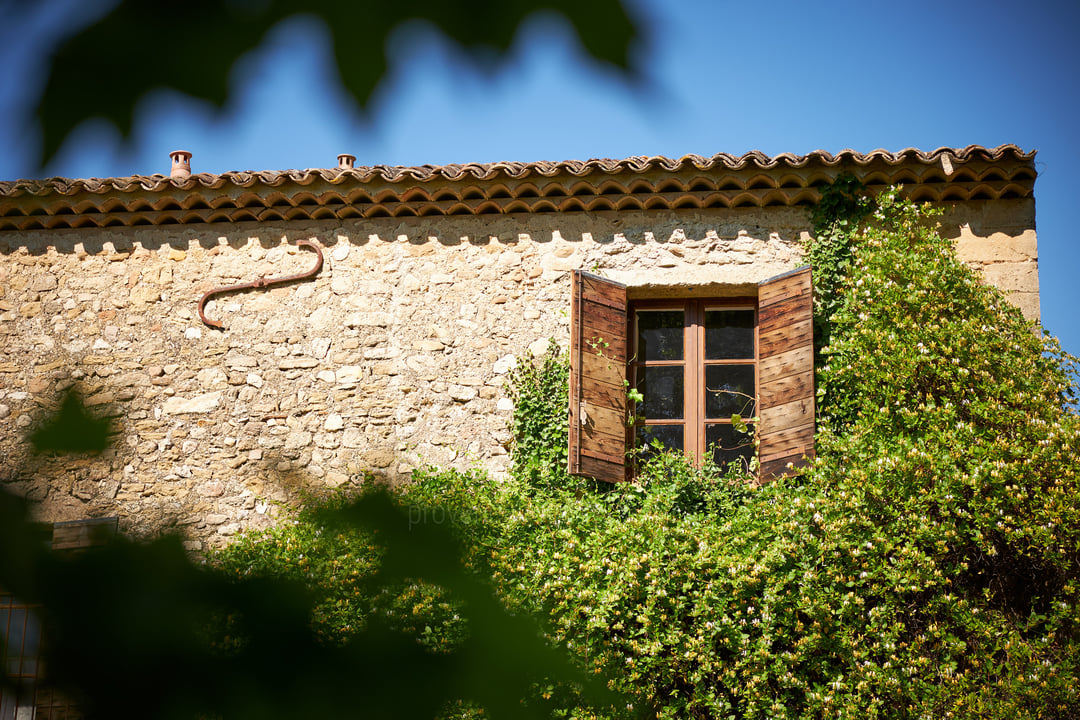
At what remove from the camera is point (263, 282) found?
6746 millimetres

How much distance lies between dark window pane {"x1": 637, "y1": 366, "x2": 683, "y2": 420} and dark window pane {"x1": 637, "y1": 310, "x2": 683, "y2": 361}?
0.11 metres

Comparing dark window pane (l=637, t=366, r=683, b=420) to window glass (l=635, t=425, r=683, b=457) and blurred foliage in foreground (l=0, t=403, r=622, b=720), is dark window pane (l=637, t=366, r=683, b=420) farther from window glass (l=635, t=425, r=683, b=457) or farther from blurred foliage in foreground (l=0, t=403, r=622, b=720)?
blurred foliage in foreground (l=0, t=403, r=622, b=720)

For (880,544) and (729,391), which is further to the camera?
(729,391)

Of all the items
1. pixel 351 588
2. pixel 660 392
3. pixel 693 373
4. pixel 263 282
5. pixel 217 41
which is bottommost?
pixel 351 588

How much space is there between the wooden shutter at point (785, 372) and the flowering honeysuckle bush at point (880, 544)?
0.42 feet

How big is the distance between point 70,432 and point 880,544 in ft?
15.6

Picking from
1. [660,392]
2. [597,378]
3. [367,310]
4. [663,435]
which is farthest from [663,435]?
[367,310]

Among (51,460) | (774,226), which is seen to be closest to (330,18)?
(51,460)

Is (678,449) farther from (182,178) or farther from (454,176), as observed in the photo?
(182,178)

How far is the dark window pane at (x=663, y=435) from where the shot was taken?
6.40 meters

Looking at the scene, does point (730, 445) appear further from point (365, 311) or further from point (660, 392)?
point (365, 311)

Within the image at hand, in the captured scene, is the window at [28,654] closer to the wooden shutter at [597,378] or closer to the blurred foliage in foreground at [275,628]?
the blurred foliage in foreground at [275,628]

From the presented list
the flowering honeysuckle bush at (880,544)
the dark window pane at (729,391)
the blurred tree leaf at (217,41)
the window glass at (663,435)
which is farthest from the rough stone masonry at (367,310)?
the blurred tree leaf at (217,41)

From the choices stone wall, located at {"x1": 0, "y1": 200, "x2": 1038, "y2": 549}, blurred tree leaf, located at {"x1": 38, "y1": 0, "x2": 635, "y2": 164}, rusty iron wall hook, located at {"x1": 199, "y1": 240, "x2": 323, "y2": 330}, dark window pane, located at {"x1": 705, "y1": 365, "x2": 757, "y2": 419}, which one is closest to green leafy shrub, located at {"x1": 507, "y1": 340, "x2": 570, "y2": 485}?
stone wall, located at {"x1": 0, "y1": 200, "x2": 1038, "y2": 549}
